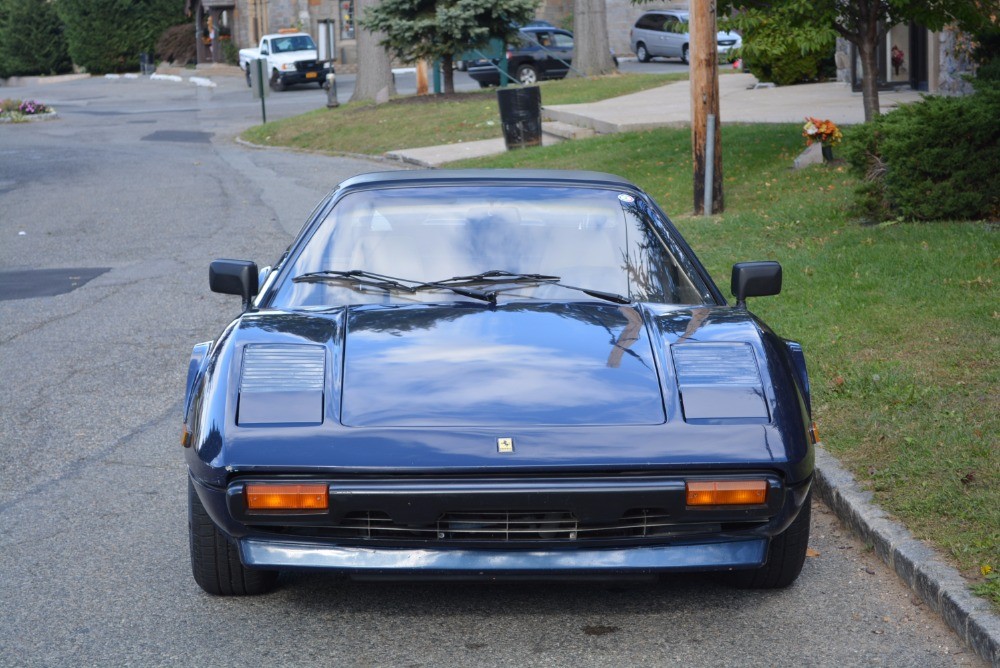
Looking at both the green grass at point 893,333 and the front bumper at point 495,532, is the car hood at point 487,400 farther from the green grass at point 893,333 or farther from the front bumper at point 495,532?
the green grass at point 893,333

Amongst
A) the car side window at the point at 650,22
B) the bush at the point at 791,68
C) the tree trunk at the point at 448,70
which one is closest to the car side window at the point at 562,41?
the car side window at the point at 650,22

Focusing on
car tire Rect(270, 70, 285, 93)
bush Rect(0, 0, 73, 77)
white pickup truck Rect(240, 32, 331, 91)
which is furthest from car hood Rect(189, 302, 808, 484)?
bush Rect(0, 0, 73, 77)

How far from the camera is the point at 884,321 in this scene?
7.68 meters

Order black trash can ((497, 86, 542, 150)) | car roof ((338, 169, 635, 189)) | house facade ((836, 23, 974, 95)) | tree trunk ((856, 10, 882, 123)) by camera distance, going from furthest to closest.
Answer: black trash can ((497, 86, 542, 150)) < house facade ((836, 23, 974, 95)) < tree trunk ((856, 10, 882, 123)) < car roof ((338, 169, 635, 189))

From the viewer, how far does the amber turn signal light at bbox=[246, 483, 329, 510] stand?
148 inches

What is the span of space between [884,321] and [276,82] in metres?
42.7

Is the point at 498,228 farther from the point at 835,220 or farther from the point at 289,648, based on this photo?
the point at 835,220

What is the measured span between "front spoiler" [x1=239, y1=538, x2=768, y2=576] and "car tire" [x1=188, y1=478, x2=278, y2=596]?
0.31 meters

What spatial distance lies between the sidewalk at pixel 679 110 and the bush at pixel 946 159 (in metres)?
7.16

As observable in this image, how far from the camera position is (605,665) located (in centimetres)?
384

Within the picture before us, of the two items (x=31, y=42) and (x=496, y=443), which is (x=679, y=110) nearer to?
(x=496, y=443)

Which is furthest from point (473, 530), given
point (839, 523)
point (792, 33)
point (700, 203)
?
point (792, 33)

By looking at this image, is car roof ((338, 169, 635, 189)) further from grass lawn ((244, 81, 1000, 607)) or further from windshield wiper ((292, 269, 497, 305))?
grass lawn ((244, 81, 1000, 607))

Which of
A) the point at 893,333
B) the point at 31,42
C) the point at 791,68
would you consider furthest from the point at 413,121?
the point at 31,42
